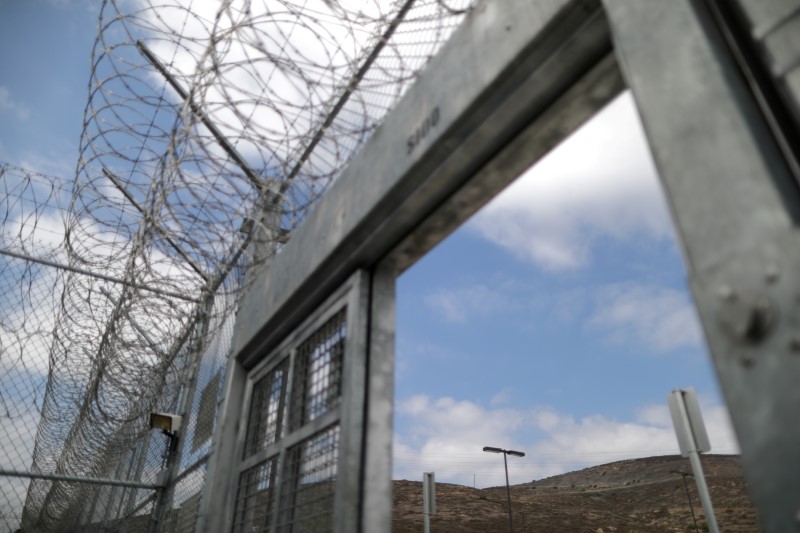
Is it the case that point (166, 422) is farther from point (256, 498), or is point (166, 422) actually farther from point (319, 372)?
point (319, 372)

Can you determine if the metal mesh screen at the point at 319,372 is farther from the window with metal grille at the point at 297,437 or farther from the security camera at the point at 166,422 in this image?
the security camera at the point at 166,422

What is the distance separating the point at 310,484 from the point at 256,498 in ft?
2.31

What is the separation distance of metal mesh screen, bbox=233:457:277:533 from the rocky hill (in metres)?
18.9

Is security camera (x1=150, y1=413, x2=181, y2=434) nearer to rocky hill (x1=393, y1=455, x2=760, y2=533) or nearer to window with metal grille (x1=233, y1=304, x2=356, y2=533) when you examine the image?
window with metal grille (x1=233, y1=304, x2=356, y2=533)

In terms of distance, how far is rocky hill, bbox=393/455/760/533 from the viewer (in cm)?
2659

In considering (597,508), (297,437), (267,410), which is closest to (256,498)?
(267,410)

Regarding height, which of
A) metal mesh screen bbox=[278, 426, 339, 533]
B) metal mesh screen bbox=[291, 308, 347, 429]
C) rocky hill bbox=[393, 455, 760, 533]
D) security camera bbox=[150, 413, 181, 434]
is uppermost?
rocky hill bbox=[393, 455, 760, 533]

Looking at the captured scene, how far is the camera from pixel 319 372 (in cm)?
289

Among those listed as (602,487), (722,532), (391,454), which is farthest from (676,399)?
(602,487)

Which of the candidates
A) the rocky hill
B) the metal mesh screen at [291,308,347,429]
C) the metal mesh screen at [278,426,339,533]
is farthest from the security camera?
the rocky hill

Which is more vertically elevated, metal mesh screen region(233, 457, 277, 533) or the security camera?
the security camera

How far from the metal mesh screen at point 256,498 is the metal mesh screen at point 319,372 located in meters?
0.36

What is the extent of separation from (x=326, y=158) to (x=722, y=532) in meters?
29.4

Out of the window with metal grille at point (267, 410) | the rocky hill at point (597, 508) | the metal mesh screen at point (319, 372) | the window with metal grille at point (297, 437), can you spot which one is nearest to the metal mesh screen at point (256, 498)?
the window with metal grille at point (297, 437)
